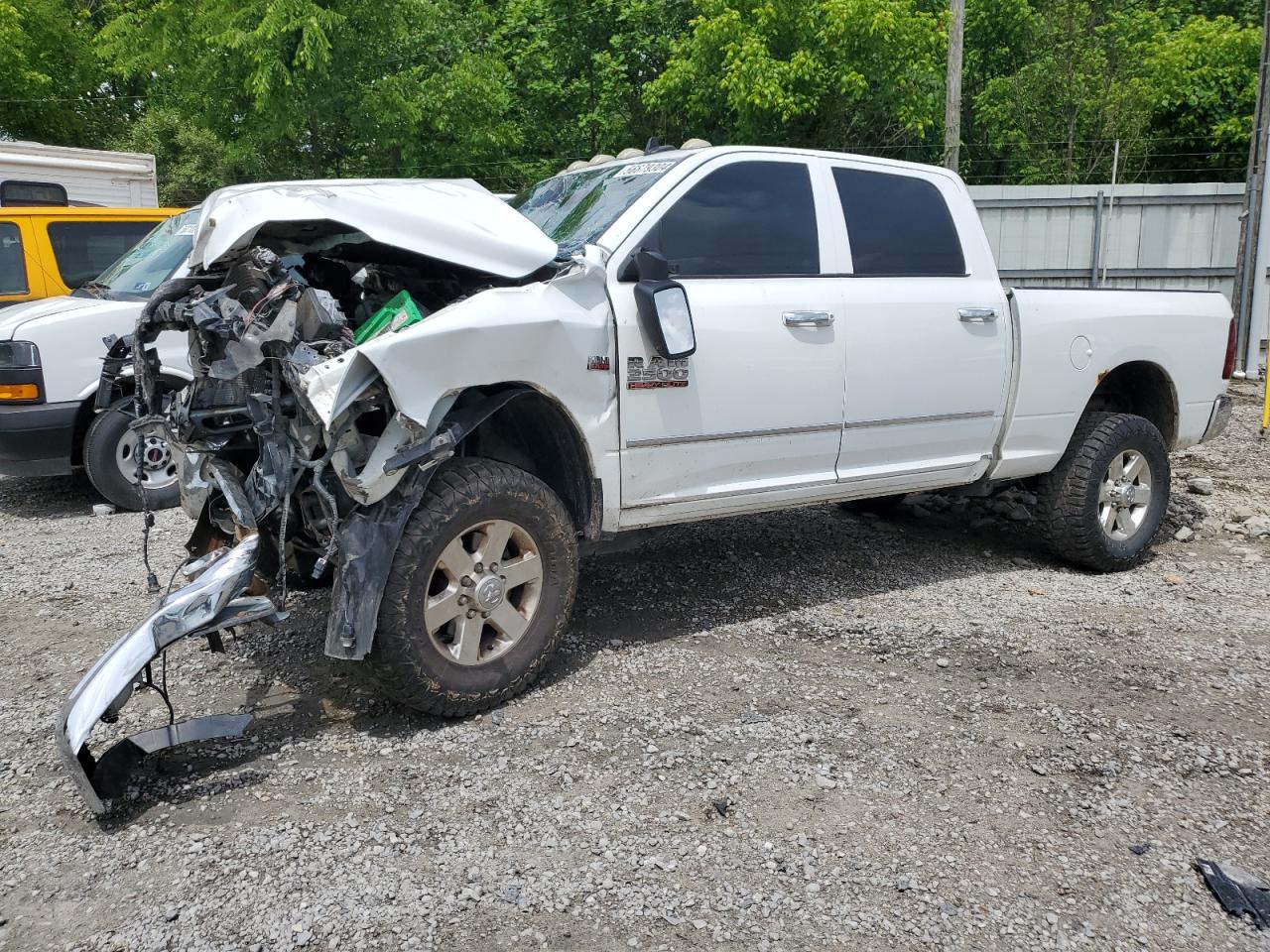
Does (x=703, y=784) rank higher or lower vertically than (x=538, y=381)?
lower

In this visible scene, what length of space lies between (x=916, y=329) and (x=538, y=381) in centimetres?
208

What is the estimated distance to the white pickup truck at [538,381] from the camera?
3803 millimetres

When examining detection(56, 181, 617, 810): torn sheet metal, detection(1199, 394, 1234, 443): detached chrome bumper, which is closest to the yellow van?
detection(56, 181, 617, 810): torn sheet metal

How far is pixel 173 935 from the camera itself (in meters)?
2.89

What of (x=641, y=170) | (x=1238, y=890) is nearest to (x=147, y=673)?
(x=641, y=170)

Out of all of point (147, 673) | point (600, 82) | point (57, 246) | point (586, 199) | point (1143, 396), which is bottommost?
point (147, 673)

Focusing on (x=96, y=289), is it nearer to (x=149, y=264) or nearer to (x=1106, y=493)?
(x=149, y=264)

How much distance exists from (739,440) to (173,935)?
2.85 metres

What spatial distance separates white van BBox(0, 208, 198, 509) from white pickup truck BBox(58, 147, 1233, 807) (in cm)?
335

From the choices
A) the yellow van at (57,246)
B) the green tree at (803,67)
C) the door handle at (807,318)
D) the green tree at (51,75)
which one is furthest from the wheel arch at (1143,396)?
the green tree at (51,75)

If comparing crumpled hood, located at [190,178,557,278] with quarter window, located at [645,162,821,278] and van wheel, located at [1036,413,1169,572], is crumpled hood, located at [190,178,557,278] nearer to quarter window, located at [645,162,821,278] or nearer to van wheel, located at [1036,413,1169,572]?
quarter window, located at [645,162,821,278]

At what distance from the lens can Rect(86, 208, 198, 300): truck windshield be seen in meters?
→ 7.80

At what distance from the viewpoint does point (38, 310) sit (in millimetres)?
7656

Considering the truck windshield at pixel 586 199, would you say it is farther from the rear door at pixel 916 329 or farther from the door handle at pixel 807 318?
the rear door at pixel 916 329
